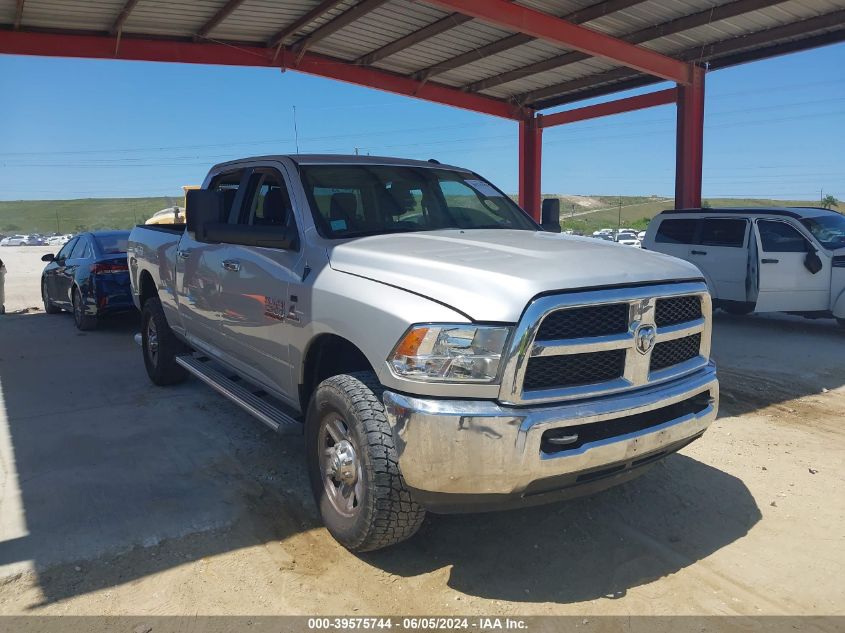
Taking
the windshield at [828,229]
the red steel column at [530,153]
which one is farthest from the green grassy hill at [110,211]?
the windshield at [828,229]

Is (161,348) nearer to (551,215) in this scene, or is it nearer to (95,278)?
(551,215)

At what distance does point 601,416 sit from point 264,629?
1698 millimetres

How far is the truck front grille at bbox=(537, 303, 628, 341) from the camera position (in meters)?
2.89

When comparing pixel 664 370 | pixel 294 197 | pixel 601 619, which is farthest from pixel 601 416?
pixel 294 197

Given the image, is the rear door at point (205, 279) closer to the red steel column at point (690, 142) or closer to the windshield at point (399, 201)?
the windshield at point (399, 201)

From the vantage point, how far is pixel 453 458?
9.04 feet

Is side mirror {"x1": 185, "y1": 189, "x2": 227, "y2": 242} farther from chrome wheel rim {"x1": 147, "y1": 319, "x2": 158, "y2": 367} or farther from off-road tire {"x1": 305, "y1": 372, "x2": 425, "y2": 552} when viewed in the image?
chrome wheel rim {"x1": 147, "y1": 319, "x2": 158, "y2": 367}

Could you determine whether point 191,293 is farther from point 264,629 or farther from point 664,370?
point 664,370

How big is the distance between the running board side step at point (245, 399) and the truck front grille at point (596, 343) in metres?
1.60

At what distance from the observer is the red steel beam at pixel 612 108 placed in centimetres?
1364

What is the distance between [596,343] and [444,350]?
0.69 meters

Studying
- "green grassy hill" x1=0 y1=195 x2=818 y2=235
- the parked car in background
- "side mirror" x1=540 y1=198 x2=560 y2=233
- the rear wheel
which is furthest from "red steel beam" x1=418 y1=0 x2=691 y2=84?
"green grassy hill" x1=0 y1=195 x2=818 y2=235

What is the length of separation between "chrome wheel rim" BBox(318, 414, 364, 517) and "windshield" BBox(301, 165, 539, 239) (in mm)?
1169

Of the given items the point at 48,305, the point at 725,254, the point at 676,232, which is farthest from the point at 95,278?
the point at 725,254
